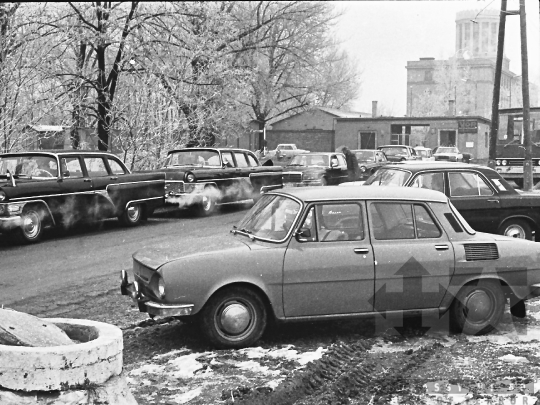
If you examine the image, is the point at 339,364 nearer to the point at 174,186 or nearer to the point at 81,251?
the point at 81,251

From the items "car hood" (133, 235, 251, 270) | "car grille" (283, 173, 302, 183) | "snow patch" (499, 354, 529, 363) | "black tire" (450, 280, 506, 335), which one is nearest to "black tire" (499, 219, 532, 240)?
"black tire" (450, 280, 506, 335)

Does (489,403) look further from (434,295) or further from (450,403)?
(434,295)

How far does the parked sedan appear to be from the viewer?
6.96 m

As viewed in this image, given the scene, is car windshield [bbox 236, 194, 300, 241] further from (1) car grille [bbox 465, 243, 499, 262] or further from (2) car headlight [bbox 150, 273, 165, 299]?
(1) car grille [bbox 465, 243, 499, 262]

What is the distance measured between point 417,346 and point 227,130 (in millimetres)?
26154

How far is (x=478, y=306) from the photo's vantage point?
25.5ft

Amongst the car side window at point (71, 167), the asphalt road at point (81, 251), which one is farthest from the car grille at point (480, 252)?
the car side window at point (71, 167)

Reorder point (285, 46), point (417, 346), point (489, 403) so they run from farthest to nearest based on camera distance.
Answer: point (285, 46), point (417, 346), point (489, 403)

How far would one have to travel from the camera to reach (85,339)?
16.4 ft

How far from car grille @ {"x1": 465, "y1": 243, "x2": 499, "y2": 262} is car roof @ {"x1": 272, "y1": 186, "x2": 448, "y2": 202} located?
1.88 ft

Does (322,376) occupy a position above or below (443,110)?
below

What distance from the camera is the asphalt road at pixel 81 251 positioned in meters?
10.6

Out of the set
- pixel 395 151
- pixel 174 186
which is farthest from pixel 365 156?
pixel 174 186

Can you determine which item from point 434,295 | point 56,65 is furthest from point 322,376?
point 56,65
